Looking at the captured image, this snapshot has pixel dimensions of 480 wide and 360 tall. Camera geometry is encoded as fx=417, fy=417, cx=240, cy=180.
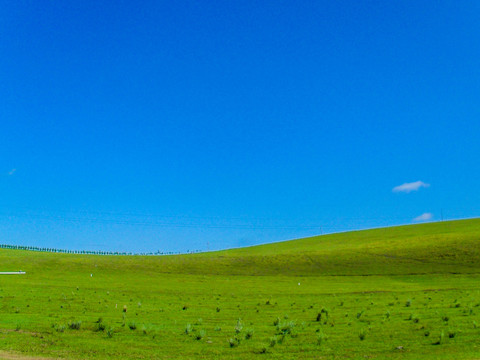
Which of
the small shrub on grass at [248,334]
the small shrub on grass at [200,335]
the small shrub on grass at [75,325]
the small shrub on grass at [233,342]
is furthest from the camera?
the small shrub on grass at [75,325]

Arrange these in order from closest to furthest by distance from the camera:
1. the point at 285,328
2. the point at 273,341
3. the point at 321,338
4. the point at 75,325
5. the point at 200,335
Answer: the point at 273,341 → the point at 321,338 → the point at 200,335 → the point at 285,328 → the point at 75,325

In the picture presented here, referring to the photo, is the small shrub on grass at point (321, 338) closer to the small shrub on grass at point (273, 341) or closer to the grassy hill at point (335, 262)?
the small shrub on grass at point (273, 341)

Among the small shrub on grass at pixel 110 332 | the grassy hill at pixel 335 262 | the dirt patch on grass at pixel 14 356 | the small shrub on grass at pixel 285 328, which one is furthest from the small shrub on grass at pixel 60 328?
the grassy hill at pixel 335 262

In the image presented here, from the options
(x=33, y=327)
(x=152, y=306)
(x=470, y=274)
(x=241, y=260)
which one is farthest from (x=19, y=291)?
(x=470, y=274)

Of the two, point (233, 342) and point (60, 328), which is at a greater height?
point (60, 328)

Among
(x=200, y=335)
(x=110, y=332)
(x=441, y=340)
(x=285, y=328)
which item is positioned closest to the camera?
(x=441, y=340)

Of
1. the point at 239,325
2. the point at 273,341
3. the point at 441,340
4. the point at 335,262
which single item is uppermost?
the point at 335,262

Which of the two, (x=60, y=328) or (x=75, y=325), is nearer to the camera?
(x=60, y=328)

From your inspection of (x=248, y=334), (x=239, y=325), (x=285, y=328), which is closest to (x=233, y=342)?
(x=248, y=334)

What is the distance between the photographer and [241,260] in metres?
89.1

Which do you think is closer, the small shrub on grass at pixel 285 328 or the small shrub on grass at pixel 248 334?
the small shrub on grass at pixel 248 334

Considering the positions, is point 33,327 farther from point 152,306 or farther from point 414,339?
point 414,339

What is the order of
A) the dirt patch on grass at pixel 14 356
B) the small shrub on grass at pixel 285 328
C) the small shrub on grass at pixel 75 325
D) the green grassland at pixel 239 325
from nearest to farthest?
the dirt patch on grass at pixel 14 356, the green grassland at pixel 239 325, the small shrub on grass at pixel 285 328, the small shrub on grass at pixel 75 325

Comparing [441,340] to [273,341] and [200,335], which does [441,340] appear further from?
[200,335]
